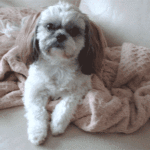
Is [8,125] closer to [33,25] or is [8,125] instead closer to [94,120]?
[94,120]

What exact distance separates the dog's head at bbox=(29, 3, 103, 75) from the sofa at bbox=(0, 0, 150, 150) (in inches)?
17.6

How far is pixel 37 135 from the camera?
819 mm

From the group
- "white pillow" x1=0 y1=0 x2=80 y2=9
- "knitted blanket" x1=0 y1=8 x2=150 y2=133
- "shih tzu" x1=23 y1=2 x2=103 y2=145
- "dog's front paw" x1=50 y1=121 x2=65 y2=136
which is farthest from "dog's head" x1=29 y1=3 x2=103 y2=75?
"white pillow" x1=0 y1=0 x2=80 y2=9

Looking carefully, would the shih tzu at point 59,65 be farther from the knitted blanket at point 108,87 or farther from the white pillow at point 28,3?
the white pillow at point 28,3

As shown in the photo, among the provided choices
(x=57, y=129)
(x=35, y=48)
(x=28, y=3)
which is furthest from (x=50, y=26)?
(x=28, y=3)

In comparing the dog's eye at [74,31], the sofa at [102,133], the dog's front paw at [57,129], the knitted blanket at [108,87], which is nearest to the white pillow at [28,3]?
the knitted blanket at [108,87]

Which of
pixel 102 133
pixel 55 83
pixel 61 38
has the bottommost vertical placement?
pixel 102 133

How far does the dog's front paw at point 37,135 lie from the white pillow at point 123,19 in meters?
1.09

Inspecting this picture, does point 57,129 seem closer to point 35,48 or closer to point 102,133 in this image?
point 102,133

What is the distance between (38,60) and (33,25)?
26cm

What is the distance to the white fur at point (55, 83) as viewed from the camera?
922 mm

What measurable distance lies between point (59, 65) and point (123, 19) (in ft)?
2.54

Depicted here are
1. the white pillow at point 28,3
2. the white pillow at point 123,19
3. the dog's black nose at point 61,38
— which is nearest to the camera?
the dog's black nose at point 61,38

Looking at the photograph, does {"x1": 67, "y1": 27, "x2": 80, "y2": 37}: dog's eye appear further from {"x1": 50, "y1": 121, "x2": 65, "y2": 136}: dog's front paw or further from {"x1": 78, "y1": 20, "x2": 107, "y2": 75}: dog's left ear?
{"x1": 50, "y1": 121, "x2": 65, "y2": 136}: dog's front paw
